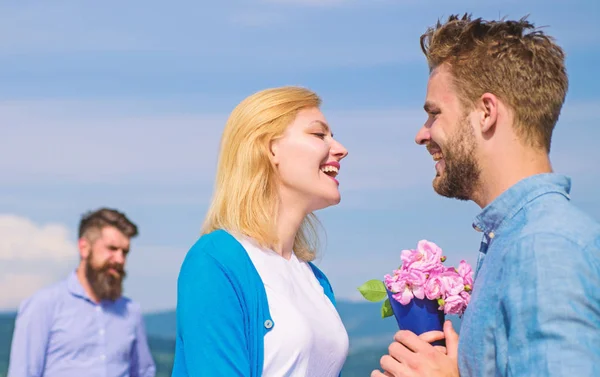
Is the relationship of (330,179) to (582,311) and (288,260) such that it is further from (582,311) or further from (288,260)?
(582,311)

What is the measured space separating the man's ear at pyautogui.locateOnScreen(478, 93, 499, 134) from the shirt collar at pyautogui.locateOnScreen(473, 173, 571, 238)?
0.24 metres

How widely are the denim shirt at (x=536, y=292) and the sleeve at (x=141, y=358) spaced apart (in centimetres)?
559

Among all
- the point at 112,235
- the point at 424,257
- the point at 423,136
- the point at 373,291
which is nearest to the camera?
the point at 423,136

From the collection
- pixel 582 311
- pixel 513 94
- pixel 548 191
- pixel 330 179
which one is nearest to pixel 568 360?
pixel 582 311

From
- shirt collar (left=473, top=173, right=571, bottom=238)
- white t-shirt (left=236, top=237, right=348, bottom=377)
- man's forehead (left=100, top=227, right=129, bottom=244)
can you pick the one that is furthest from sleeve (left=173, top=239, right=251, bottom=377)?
man's forehead (left=100, top=227, right=129, bottom=244)

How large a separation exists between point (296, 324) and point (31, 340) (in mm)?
4448

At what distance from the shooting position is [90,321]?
7.86 metres

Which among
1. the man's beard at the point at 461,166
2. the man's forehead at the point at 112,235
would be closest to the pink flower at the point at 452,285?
the man's beard at the point at 461,166

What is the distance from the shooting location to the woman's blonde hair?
4.01 metres

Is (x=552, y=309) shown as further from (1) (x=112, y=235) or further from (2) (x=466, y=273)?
(1) (x=112, y=235)

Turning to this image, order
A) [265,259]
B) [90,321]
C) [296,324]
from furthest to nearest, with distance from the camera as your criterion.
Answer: [90,321]
[265,259]
[296,324]

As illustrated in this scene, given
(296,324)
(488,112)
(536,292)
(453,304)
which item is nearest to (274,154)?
(296,324)

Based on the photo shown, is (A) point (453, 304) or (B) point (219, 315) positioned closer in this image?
(A) point (453, 304)

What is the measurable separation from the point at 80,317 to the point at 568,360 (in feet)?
20.2
